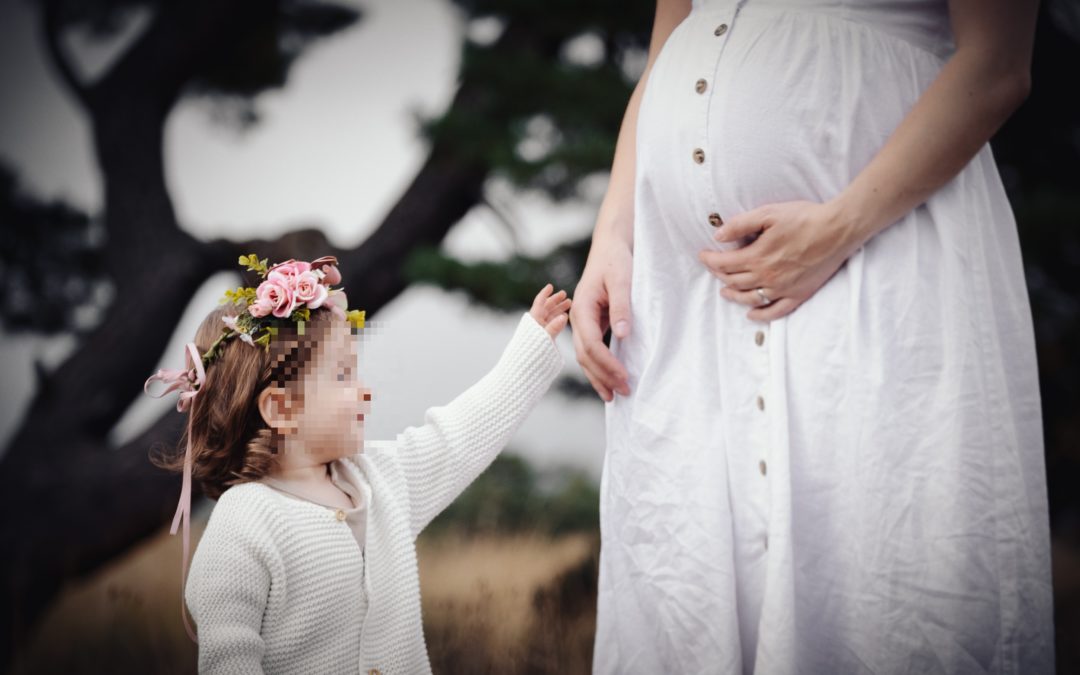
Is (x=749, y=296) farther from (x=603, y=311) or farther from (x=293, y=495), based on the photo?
(x=293, y=495)

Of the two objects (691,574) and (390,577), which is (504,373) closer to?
(390,577)

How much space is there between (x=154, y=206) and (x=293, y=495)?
3218 mm

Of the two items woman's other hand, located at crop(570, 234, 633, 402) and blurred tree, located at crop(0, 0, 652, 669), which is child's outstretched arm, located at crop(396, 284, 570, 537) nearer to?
woman's other hand, located at crop(570, 234, 633, 402)

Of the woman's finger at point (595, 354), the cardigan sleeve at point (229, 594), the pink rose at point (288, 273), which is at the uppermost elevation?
the pink rose at point (288, 273)

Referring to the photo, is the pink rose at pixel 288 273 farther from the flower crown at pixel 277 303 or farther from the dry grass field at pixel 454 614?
the dry grass field at pixel 454 614

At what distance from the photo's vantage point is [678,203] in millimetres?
1072

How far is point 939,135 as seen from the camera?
902 millimetres

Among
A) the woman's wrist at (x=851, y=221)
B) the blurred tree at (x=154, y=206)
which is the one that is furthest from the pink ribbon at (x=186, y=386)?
the blurred tree at (x=154, y=206)

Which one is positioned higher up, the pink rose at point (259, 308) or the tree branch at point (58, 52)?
the tree branch at point (58, 52)

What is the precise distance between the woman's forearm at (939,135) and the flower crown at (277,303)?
74 centimetres

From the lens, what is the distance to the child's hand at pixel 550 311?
4.97ft

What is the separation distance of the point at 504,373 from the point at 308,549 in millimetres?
431

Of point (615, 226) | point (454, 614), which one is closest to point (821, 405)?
point (615, 226)

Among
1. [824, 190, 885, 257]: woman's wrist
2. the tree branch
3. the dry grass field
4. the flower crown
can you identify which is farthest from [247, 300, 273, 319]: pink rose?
the tree branch
